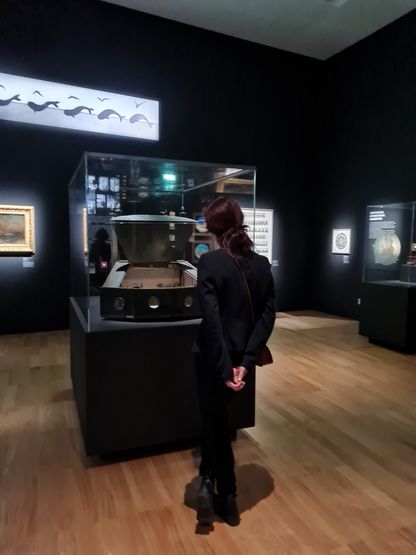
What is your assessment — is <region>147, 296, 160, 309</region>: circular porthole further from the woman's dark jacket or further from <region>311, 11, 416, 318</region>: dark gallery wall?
<region>311, 11, 416, 318</region>: dark gallery wall

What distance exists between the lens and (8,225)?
5.80 m

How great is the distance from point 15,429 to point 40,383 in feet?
3.31

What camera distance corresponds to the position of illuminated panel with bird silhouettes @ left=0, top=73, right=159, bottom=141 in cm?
578

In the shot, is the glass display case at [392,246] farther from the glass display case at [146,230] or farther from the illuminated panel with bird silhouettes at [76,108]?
the illuminated panel with bird silhouettes at [76,108]

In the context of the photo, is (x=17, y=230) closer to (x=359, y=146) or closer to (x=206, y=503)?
(x=206, y=503)

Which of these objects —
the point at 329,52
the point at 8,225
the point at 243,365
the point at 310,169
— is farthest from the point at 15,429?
the point at 329,52

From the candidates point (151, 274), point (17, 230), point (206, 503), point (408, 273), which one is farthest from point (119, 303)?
point (408, 273)

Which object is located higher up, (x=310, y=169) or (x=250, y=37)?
(x=250, y=37)

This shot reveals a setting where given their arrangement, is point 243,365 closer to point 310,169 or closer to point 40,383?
point 40,383

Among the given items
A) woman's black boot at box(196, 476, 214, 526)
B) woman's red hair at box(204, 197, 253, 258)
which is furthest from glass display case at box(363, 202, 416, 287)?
woman's black boot at box(196, 476, 214, 526)

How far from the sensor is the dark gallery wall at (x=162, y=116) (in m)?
5.92

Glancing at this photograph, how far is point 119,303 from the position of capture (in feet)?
8.46

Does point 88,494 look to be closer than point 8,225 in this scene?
Yes

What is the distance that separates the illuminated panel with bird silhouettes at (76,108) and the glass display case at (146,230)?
3969mm
